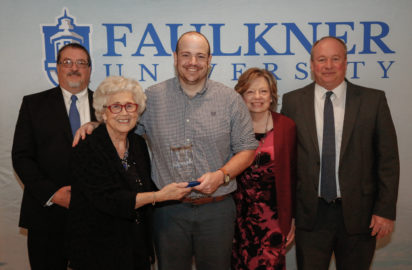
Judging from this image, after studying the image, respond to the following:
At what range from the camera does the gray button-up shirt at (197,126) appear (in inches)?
87.7

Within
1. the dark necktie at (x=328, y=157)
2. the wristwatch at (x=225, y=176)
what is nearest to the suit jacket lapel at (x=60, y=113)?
the wristwatch at (x=225, y=176)

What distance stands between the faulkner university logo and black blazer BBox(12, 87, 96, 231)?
3.19 feet

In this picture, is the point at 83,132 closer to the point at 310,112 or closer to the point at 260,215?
the point at 260,215

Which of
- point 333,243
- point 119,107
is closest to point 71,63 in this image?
point 119,107

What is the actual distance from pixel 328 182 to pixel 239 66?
1.49 meters

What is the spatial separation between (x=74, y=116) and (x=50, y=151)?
298 mm

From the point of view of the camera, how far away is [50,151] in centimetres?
239

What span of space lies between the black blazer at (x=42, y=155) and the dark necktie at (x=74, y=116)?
0.13 ft

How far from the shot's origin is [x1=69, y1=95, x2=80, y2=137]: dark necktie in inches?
95.9

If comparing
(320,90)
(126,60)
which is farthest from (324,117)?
(126,60)

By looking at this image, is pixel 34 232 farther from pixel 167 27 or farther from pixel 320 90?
pixel 320 90

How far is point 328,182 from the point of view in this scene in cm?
243

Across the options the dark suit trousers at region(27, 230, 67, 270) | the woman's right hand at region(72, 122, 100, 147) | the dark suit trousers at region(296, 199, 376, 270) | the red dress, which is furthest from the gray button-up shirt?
the dark suit trousers at region(27, 230, 67, 270)

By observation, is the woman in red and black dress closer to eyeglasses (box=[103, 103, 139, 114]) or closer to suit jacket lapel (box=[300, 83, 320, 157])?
suit jacket lapel (box=[300, 83, 320, 157])
